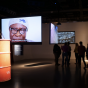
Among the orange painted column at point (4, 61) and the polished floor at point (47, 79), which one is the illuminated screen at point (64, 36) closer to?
the polished floor at point (47, 79)

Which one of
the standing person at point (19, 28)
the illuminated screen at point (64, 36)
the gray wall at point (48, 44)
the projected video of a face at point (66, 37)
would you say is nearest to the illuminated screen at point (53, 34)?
the illuminated screen at point (64, 36)

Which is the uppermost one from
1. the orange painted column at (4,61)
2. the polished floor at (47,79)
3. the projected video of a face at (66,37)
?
the projected video of a face at (66,37)

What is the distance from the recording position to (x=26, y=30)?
285 inches

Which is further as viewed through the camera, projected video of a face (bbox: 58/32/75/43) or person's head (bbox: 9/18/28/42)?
projected video of a face (bbox: 58/32/75/43)

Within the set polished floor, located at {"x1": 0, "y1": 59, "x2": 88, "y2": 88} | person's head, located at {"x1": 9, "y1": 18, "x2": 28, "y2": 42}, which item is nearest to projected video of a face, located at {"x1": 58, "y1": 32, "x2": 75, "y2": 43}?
person's head, located at {"x1": 9, "y1": 18, "x2": 28, "y2": 42}

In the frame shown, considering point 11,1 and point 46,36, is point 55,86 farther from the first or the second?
point 46,36

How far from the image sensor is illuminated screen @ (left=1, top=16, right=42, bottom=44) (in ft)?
23.3

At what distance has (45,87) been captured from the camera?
4.22 metres

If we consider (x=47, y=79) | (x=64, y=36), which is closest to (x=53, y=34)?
(x=64, y=36)

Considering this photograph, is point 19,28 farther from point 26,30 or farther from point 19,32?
point 26,30

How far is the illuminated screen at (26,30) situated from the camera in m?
7.10

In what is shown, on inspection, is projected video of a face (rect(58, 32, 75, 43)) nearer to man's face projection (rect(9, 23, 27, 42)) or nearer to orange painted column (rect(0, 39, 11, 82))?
man's face projection (rect(9, 23, 27, 42))

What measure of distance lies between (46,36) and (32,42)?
22.2 feet

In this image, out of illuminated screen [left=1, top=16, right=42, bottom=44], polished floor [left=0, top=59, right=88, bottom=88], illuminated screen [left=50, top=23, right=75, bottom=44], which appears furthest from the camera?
illuminated screen [left=50, top=23, right=75, bottom=44]
